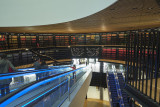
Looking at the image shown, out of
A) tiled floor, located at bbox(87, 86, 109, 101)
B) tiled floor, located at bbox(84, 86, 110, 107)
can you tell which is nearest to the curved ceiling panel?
tiled floor, located at bbox(84, 86, 110, 107)

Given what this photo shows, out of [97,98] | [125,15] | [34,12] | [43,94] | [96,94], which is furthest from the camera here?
[96,94]

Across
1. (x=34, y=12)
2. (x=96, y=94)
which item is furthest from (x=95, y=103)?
(x=34, y=12)

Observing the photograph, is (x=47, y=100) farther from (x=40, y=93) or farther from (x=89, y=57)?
(x=89, y=57)

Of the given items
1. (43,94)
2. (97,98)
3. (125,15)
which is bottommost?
(97,98)

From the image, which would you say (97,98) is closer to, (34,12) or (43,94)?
(34,12)

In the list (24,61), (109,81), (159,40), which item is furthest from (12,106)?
(24,61)

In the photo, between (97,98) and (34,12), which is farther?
(97,98)

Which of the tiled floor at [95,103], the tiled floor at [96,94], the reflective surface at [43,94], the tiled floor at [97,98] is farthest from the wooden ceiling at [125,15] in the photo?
the tiled floor at [96,94]

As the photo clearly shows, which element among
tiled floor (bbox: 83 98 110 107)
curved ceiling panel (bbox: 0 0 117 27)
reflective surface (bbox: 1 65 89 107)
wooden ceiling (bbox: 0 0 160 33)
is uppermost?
curved ceiling panel (bbox: 0 0 117 27)

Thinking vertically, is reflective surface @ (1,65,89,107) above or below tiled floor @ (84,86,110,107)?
above

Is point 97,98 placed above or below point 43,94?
below

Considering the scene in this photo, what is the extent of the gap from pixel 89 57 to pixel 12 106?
15852mm

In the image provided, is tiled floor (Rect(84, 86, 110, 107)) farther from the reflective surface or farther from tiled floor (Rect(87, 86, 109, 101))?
the reflective surface

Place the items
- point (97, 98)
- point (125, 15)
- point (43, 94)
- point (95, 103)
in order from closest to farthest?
point (43, 94)
point (125, 15)
point (95, 103)
point (97, 98)
